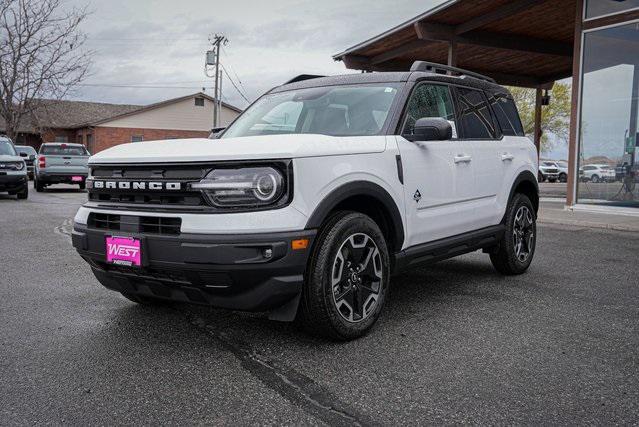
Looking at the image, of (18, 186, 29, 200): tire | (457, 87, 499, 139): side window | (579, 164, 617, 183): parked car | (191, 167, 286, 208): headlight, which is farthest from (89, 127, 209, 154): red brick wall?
(191, 167, 286, 208): headlight

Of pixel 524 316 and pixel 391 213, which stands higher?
pixel 391 213

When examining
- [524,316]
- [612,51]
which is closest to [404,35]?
[612,51]

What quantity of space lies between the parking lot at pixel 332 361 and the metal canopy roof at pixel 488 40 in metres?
9.70

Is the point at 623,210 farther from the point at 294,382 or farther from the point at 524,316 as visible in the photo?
the point at 294,382

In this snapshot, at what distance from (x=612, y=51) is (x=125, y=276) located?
39.4 ft

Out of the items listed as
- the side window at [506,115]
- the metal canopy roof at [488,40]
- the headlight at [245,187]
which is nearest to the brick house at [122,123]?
the metal canopy roof at [488,40]

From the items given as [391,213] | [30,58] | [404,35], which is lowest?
[391,213]

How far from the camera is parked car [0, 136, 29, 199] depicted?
14.1m

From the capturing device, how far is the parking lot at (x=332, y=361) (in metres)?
2.59

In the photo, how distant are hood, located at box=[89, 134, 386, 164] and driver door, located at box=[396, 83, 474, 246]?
1.46 feet

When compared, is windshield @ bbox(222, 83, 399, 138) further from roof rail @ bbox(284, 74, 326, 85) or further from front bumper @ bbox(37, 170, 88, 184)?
front bumper @ bbox(37, 170, 88, 184)

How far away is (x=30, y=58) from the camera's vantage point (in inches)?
1253

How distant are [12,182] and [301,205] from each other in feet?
44.3

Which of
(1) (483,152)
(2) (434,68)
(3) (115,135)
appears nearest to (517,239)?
(1) (483,152)
